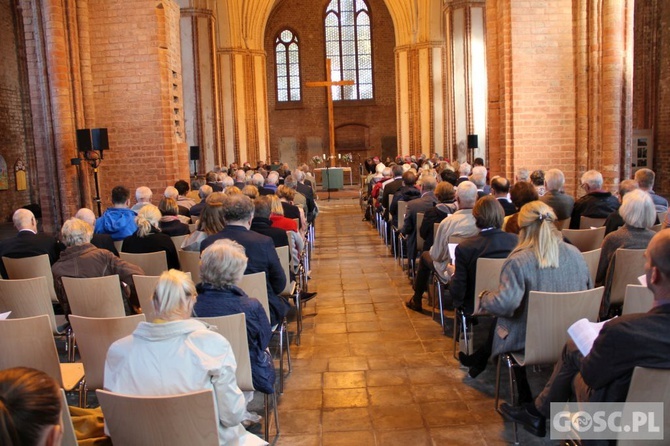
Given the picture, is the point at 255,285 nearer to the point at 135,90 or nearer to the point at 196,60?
the point at 135,90

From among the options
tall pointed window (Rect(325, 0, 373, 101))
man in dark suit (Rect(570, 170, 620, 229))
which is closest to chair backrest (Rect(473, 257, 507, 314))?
man in dark suit (Rect(570, 170, 620, 229))

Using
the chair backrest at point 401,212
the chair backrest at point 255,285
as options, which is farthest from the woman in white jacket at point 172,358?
the chair backrest at point 401,212

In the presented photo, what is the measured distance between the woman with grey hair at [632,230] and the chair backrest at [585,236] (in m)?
1.12

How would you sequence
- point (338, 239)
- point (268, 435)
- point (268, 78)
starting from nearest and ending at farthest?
1. point (268, 435)
2. point (338, 239)
3. point (268, 78)

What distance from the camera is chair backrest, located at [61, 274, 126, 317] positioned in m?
5.15

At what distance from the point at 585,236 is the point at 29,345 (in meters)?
5.12

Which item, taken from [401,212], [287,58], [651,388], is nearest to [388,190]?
[401,212]

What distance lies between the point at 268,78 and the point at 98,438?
31324 millimetres

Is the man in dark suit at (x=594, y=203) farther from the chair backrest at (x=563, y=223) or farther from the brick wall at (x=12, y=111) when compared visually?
the brick wall at (x=12, y=111)

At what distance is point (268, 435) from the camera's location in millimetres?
4566

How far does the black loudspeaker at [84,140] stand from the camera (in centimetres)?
1059

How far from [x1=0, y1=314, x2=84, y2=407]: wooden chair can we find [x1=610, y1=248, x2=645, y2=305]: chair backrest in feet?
13.3

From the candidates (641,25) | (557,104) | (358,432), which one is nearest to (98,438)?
(358,432)

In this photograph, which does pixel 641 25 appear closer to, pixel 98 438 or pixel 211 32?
pixel 211 32
